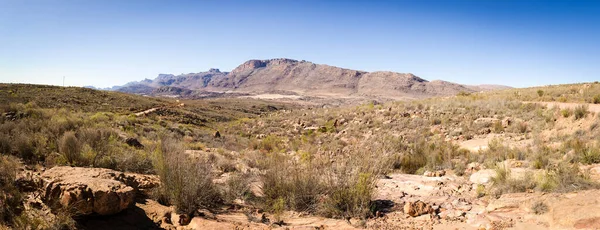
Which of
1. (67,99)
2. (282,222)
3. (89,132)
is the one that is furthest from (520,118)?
(67,99)

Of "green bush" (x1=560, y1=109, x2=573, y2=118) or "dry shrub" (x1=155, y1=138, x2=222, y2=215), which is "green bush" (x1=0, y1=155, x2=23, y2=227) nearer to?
"dry shrub" (x1=155, y1=138, x2=222, y2=215)

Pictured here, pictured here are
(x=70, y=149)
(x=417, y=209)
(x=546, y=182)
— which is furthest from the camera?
(x=70, y=149)

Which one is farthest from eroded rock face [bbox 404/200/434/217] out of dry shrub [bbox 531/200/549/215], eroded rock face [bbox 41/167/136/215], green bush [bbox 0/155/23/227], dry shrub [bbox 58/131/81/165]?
dry shrub [bbox 58/131/81/165]

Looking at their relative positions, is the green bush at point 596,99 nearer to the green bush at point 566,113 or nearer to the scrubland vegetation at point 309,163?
the scrubland vegetation at point 309,163

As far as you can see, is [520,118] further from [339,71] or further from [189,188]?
[339,71]

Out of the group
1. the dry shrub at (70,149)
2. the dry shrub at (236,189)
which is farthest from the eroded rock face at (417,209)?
the dry shrub at (70,149)

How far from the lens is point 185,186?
4.96m

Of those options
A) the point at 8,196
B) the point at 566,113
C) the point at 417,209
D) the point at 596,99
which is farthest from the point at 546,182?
the point at 596,99

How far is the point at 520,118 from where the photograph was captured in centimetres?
1352

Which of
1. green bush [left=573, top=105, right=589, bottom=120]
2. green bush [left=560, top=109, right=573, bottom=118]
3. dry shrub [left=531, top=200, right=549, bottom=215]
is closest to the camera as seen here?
dry shrub [left=531, top=200, right=549, bottom=215]

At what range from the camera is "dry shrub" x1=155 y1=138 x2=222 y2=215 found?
4.83 metres

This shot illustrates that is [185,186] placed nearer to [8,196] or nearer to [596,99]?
[8,196]

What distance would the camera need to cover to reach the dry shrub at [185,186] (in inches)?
190

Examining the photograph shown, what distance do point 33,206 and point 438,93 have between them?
153857mm
